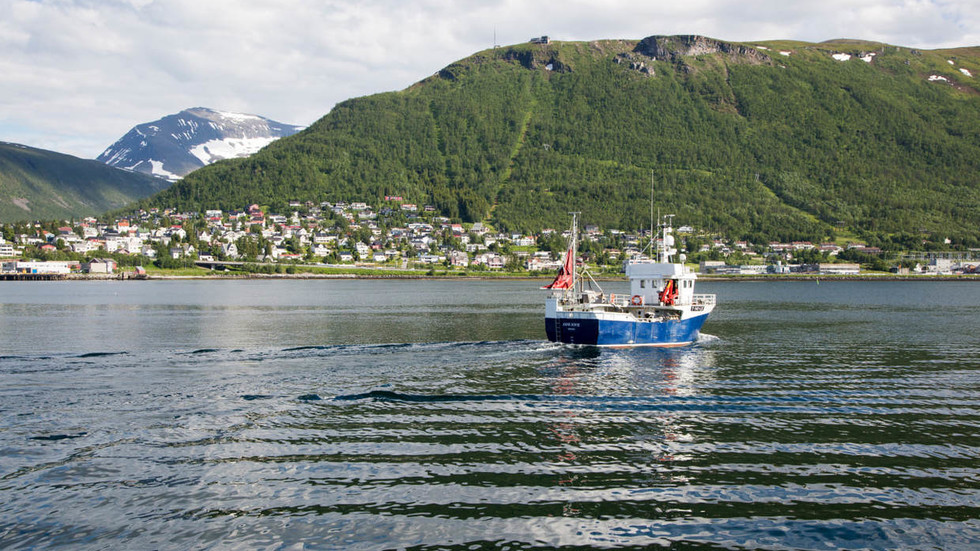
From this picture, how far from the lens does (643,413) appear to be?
27.4m

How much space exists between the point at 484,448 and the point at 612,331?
2540 centimetres

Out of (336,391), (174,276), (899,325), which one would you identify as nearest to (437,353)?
(336,391)

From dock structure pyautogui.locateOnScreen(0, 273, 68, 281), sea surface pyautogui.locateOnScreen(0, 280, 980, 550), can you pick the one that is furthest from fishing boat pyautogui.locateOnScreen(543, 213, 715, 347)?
dock structure pyautogui.locateOnScreen(0, 273, 68, 281)

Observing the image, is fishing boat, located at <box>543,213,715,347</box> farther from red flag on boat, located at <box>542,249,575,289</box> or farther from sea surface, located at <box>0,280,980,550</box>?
sea surface, located at <box>0,280,980,550</box>

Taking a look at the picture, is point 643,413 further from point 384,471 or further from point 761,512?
point 384,471

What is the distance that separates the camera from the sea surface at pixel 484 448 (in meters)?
16.0

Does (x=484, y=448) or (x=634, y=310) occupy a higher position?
(x=634, y=310)

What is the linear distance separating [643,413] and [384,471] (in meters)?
12.1

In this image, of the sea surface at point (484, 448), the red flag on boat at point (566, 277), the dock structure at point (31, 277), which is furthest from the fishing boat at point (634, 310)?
the dock structure at point (31, 277)

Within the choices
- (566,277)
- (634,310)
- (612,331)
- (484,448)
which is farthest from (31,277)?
(484,448)

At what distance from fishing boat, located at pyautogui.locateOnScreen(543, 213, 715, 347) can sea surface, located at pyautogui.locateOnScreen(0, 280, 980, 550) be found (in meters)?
1.80

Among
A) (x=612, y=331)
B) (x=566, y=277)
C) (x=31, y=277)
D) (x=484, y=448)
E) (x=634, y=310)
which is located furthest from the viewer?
(x=31, y=277)

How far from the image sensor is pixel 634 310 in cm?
5028

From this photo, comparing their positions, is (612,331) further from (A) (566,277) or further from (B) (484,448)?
(B) (484,448)
